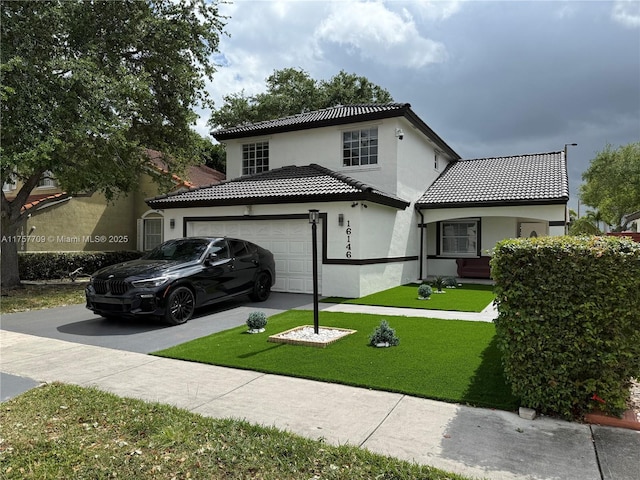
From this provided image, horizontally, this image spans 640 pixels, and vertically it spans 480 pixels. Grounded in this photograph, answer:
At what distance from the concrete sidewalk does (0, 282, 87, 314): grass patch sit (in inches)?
220

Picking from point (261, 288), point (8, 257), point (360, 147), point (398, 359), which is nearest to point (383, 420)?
point (398, 359)

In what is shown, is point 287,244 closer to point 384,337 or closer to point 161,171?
point 384,337

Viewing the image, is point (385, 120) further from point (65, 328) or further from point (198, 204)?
point (65, 328)

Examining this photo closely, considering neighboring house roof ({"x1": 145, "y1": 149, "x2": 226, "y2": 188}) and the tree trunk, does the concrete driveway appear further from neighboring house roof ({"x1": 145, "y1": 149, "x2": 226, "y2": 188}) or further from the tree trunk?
neighboring house roof ({"x1": 145, "y1": 149, "x2": 226, "y2": 188})

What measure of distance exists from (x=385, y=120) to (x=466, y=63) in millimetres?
2994

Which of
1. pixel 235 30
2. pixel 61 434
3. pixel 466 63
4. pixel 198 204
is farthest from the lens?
pixel 235 30

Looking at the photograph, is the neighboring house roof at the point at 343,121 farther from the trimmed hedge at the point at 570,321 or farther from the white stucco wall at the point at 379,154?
the trimmed hedge at the point at 570,321

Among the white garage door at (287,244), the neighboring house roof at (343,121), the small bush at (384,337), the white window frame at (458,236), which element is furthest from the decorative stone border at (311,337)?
the white window frame at (458,236)

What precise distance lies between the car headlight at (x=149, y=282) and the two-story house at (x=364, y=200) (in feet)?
16.0

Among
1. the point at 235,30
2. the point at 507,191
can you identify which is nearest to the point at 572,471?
the point at 507,191

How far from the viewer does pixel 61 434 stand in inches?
144

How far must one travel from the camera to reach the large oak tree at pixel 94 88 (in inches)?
444

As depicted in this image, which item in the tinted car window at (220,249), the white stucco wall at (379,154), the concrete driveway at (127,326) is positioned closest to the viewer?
the concrete driveway at (127,326)

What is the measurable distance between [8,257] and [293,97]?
19978 mm
